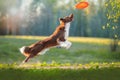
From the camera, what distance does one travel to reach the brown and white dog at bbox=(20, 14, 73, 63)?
7.60m

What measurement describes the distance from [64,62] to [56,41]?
0.39 meters

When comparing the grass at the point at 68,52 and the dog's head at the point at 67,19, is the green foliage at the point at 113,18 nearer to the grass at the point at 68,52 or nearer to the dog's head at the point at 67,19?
the grass at the point at 68,52

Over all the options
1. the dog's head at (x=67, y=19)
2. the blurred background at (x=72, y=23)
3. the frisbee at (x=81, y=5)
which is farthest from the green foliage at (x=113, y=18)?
the dog's head at (x=67, y=19)

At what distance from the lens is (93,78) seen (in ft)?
24.7

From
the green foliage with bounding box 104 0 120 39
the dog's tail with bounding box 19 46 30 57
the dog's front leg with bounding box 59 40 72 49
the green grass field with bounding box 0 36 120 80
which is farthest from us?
the green foliage with bounding box 104 0 120 39

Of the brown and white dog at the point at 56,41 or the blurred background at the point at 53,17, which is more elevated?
the blurred background at the point at 53,17

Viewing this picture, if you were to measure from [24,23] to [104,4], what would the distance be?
57.7 inches

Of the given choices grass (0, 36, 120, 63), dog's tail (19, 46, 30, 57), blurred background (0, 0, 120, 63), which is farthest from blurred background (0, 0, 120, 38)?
dog's tail (19, 46, 30, 57)

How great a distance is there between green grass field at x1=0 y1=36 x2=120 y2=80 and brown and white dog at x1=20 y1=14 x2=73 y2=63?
81mm

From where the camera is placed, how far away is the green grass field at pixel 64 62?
7410 millimetres

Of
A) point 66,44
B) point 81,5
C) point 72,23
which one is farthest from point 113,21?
point 66,44

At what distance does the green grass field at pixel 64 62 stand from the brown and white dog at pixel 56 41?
81 millimetres

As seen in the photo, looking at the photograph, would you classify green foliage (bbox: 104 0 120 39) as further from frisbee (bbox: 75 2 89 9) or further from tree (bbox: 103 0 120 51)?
frisbee (bbox: 75 2 89 9)

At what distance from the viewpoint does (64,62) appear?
7633 millimetres
